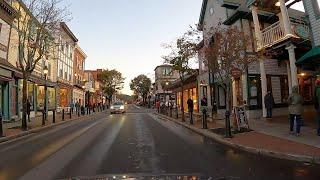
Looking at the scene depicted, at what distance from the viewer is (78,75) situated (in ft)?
240

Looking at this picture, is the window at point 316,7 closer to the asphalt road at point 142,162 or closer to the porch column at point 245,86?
the asphalt road at point 142,162

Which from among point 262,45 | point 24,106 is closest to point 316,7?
point 262,45

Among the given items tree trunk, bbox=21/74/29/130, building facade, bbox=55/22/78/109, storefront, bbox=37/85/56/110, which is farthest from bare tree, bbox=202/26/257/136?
building facade, bbox=55/22/78/109

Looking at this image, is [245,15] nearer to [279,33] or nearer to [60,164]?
[279,33]

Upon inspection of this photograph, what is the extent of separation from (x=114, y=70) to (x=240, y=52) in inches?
3643

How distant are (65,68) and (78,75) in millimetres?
13372

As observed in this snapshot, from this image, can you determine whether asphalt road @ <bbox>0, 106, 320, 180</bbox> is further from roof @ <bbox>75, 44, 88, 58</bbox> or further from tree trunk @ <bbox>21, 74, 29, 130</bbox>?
roof @ <bbox>75, 44, 88, 58</bbox>

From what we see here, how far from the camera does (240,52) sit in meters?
20.5

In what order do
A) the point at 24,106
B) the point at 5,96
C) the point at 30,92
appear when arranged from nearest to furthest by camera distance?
the point at 24,106 < the point at 5,96 < the point at 30,92

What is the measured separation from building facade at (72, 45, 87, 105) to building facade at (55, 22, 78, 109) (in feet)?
8.31

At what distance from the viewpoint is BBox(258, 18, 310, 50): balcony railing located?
2273 centimetres

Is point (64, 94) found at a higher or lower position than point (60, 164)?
higher

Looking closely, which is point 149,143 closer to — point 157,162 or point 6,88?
point 157,162

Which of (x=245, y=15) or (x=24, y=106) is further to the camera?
(x=245, y=15)
